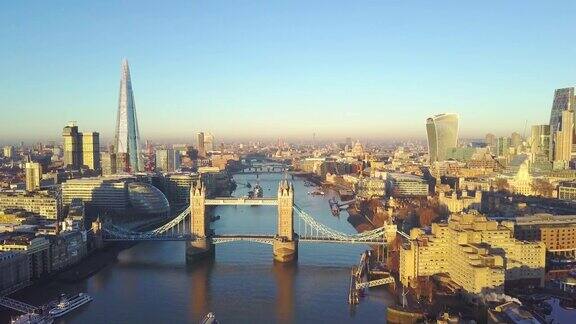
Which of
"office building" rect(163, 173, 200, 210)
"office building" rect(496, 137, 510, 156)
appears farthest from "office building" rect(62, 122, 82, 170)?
"office building" rect(496, 137, 510, 156)

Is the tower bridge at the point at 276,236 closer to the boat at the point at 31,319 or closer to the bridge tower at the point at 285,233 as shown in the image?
the bridge tower at the point at 285,233

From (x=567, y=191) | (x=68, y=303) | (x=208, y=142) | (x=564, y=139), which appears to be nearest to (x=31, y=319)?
(x=68, y=303)

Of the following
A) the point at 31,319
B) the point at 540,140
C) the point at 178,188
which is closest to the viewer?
the point at 31,319

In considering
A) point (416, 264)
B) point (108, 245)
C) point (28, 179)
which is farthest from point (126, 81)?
point (416, 264)

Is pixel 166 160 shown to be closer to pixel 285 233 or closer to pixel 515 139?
pixel 515 139

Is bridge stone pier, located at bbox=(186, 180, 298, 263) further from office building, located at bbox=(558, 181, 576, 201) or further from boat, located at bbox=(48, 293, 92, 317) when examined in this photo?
office building, located at bbox=(558, 181, 576, 201)

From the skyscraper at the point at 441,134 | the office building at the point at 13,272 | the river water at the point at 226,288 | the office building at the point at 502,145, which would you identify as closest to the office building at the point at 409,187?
the skyscraper at the point at 441,134
